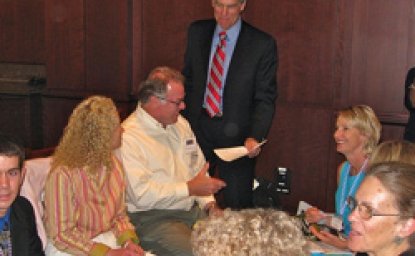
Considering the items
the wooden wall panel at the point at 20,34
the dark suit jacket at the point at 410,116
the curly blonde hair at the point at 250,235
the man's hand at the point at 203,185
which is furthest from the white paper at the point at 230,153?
the wooden wall panel at the point at 20,34

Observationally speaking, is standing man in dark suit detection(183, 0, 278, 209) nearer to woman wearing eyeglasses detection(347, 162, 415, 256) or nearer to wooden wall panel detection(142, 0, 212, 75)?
wooden wall panel detection(142, 0, 212, 75)

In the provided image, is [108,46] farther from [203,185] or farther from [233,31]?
[203,185]

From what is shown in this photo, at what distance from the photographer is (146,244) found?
9.66 feet

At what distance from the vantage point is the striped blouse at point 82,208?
255 centimetres

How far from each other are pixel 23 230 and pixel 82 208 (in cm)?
37

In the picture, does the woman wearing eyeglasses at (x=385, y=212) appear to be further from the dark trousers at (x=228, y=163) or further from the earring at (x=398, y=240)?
the dark trousers at (x=228, y=163)

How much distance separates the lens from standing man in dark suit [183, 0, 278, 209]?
3.69 metres

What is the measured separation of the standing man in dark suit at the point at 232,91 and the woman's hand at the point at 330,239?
944 millimetres

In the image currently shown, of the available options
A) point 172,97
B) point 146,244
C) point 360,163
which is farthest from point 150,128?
point 360,163

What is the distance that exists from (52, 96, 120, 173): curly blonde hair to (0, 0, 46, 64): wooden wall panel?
3434mm

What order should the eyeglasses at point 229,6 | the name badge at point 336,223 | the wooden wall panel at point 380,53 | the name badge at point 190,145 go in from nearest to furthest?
Answer: the name badge at point 336,223 → the name badge at point 190,145 → the eyeglasses at point 229,6 → the wooden wall panel at point 380,53

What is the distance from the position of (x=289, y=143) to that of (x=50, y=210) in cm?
269

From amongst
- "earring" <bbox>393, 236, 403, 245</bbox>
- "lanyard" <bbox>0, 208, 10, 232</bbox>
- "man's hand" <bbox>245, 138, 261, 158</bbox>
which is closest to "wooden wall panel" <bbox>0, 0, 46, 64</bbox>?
"man's hand" <bbox>245, 138, 261, 158</bbox>

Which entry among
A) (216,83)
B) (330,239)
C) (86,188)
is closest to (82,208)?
(86,188)
